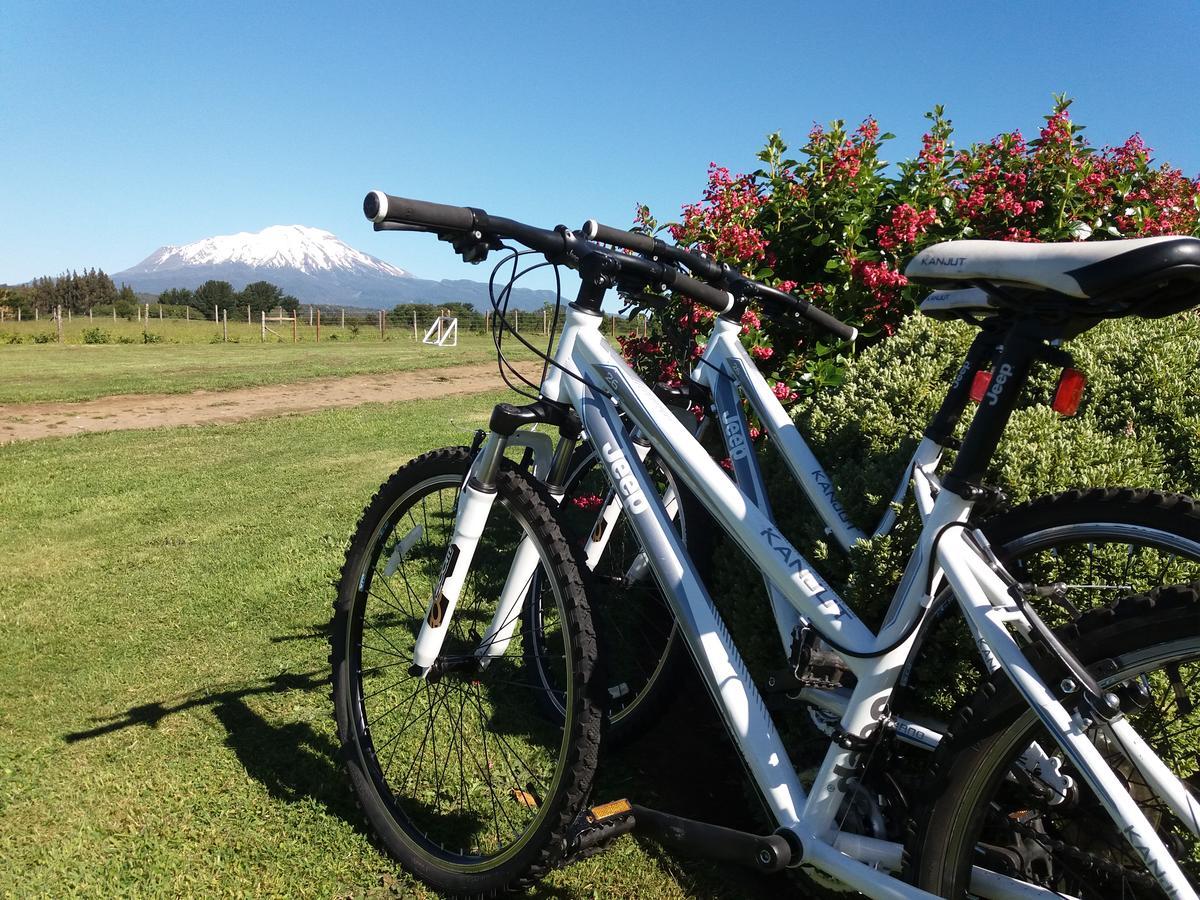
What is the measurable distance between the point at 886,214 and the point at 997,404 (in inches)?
98.7

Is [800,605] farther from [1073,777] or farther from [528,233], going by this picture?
[528,233]

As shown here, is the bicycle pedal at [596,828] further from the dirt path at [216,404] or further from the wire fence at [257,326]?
the wire fence at [257,326]

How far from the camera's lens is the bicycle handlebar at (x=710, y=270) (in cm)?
241

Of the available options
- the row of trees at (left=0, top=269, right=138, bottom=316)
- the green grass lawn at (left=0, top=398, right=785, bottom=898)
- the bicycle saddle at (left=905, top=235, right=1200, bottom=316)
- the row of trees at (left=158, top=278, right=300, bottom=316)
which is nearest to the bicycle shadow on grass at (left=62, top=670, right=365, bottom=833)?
the green grass lawn at (left=0, top=398, right=785, bottom=898)

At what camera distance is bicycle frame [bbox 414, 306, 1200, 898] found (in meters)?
1.50

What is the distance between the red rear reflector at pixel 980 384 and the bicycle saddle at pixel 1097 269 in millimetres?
216

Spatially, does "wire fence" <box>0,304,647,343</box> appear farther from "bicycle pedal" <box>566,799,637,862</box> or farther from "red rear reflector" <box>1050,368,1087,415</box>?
"red rear reflector" <box>1050,368,1087,415</box>

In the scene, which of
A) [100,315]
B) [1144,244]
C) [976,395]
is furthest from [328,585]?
[100,315]

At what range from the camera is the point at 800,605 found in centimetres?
197

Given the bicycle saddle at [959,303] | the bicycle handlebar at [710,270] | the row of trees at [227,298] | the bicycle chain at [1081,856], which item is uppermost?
the row of trees at [227,298]

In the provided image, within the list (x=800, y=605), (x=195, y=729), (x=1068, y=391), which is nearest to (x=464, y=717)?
(x=195, y=729)

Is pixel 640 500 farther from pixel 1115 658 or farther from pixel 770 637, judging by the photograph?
pixel 1115 658

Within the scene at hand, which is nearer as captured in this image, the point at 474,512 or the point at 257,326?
the point at 474,512

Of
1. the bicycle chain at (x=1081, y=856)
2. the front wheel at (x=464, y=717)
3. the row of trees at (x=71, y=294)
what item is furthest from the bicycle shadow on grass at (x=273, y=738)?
the row of trees at (x=71, y=294)
